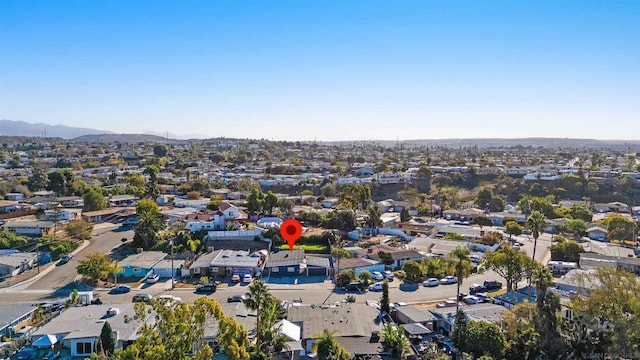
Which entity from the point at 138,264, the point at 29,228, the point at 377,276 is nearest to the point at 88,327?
the point at 138,264

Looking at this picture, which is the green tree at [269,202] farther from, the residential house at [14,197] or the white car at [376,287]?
the residential house at [14,197]

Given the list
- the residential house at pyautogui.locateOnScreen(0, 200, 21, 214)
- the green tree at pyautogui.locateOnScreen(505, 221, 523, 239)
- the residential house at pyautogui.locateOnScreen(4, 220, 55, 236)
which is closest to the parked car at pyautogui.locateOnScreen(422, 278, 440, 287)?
the green tree at pyautogui.locateOnScreen(505, 221, 523, 239)

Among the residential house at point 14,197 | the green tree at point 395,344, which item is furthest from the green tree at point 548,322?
the residential house at point 14,197

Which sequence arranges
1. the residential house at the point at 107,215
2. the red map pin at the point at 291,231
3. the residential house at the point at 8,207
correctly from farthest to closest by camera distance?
1. the residential house at the point at 8,207
2. the residential house at the point at 107,215
3. the red map pin at the point at 291,231

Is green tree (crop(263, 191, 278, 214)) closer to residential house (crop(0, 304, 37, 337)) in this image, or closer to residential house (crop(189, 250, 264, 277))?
residential house (crop(189, 250, 264, 277))

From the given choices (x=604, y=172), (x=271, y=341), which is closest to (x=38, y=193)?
(x=271, y=341)

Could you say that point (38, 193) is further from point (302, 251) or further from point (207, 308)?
point (207, 308)
